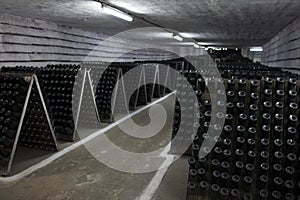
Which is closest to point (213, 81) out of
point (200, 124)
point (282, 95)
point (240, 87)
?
point (240, 87)

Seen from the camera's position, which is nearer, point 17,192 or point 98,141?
point 17,192

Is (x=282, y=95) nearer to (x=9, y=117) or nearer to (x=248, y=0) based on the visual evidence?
(x=248, y=0)

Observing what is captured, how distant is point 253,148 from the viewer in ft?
8.93

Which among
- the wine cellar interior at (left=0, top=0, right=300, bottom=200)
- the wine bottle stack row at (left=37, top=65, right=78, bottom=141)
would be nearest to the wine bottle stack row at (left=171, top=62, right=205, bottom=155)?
the wine cellar interior at (left=0, top=0, right=300, bottom=200)

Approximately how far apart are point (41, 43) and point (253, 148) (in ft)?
21.6

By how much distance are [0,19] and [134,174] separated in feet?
16.1

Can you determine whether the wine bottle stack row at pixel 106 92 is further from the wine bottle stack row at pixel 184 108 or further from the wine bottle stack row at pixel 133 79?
the wine bottle stack row at pixel 184 108

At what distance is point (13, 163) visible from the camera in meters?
3.84

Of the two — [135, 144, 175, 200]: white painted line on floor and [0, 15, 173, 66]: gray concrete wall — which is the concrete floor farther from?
[0, 15, 173, 66]: gray concrete wall

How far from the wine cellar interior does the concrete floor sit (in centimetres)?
1

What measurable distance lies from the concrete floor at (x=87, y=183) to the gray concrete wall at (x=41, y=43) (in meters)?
3.71

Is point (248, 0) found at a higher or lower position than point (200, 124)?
higher

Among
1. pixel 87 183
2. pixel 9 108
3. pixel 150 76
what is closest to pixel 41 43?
pixel 150 76

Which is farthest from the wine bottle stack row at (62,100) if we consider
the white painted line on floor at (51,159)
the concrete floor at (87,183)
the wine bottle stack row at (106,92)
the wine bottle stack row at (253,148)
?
the wine bottle stack row at (253,148)
